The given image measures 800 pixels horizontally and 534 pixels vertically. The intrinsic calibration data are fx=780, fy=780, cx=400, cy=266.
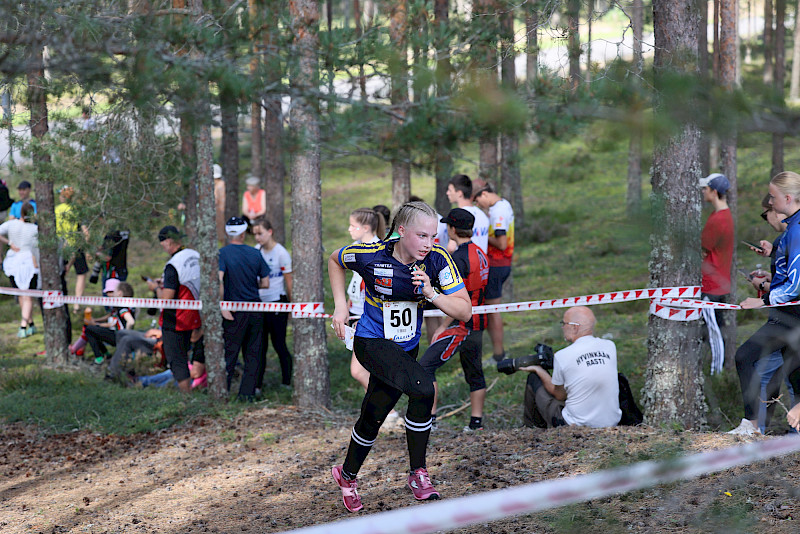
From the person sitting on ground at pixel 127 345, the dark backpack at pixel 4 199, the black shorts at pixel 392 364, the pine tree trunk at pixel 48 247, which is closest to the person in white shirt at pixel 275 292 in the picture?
the person sitting on ground at pixel 127 345

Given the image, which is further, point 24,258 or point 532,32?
point 24,258

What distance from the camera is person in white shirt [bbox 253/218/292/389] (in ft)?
29.3

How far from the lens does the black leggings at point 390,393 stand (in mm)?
4711

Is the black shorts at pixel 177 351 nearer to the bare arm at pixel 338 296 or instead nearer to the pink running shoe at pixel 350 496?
the bare arm at pixel 338 296

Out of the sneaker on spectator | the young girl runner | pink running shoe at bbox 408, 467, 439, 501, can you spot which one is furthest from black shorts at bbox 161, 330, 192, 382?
the sneaker on spectator

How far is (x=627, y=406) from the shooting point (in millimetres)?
6551

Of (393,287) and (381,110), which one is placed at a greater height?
(381,110)

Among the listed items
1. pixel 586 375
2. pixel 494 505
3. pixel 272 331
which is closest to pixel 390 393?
pixel 586 375

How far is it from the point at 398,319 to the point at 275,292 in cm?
453

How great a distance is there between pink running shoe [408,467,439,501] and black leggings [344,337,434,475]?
5 centimetres

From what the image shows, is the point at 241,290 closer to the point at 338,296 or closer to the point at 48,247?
the point at 48,247

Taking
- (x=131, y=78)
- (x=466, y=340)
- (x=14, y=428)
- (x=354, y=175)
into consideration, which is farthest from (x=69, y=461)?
(x=354, y=175)

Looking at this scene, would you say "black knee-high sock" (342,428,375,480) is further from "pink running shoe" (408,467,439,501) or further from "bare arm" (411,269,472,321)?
"bare arm" (411,269,472,321)

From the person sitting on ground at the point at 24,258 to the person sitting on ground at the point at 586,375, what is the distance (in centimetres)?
877
